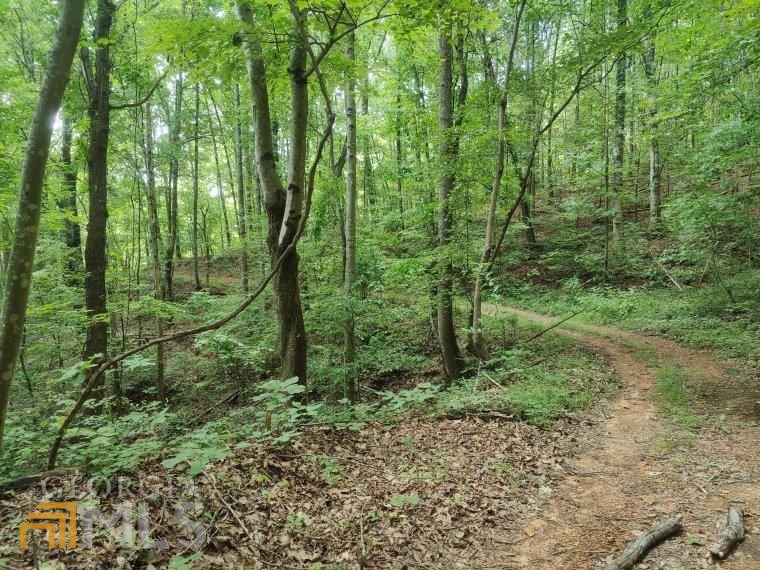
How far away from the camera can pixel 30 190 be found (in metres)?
2.75

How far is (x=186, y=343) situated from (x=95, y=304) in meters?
8.97

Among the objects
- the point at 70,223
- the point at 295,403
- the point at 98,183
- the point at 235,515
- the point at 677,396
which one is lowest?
the point at 677,396

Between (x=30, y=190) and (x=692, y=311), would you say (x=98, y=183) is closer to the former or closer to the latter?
(x=30, y=190)

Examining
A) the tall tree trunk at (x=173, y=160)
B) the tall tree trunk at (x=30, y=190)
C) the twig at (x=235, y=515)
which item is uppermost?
the tall tree trunk at (x=173, y=160)

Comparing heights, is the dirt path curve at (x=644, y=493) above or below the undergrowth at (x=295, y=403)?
below

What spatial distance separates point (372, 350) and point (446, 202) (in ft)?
17.4

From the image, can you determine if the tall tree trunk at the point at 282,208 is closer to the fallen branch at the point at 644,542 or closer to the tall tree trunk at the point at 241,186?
the fallen branch at the point at 644,542

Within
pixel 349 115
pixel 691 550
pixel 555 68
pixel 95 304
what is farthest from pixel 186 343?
pixel 691 550

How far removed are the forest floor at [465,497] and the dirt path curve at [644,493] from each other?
0.7 inches

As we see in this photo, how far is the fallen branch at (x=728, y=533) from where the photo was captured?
3.45m

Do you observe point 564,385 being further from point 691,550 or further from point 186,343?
point 186,343

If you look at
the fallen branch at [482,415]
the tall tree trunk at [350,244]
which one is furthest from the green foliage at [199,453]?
the tall tree trunk at [350,244]

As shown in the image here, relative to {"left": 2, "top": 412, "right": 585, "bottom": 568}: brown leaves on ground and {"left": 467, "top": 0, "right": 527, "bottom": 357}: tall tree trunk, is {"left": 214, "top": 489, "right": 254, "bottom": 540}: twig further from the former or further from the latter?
{"left": 467, "top": 0, "right": 527, "bottom": 357}: tall tree trunk

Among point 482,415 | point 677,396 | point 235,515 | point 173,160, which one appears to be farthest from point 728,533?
point 173,160
